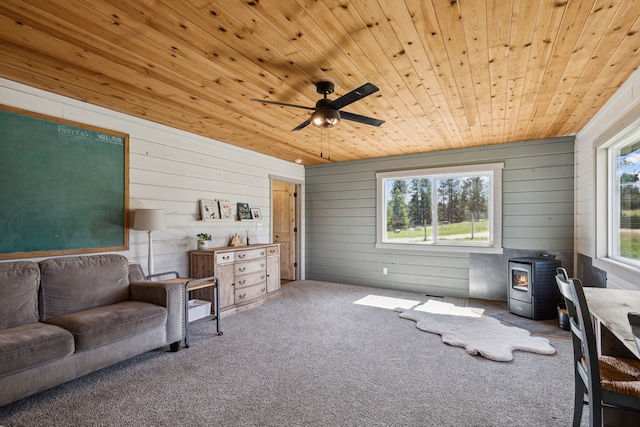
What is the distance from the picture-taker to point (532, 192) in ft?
15.4

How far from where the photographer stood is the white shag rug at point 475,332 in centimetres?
304

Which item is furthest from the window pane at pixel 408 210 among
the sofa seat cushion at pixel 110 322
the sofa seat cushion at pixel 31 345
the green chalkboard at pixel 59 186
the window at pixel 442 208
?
the sofa seat cushion at pixel 31 345

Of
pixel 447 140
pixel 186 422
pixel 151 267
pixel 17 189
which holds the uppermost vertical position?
pixel 447 140

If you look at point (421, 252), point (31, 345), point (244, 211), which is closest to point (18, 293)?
point (31, 345)

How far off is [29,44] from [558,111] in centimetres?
480

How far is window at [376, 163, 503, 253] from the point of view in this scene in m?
5.02

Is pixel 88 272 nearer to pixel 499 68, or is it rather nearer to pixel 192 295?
pixel 192 295

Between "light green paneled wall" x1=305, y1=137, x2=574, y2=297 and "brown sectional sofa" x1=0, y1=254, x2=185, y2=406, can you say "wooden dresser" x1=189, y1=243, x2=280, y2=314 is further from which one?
"light green paneled wall" x1=305, y1=137, x2=574, y2=297

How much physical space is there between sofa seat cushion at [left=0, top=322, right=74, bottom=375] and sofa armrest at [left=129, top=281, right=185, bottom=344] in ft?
2.52

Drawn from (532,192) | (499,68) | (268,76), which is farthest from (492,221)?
(268,76)

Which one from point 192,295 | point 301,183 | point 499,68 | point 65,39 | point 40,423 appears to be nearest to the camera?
point 40,423

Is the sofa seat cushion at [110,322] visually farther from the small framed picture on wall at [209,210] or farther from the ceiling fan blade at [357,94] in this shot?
the ceiling fan blade at [357,94]

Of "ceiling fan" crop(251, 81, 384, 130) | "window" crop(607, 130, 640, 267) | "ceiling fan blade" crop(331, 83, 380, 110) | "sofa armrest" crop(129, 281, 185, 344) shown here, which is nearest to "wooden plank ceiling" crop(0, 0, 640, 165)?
"ceiling fan" crop(251, 81, 384, 130)

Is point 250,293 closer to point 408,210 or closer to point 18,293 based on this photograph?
point 18,293
